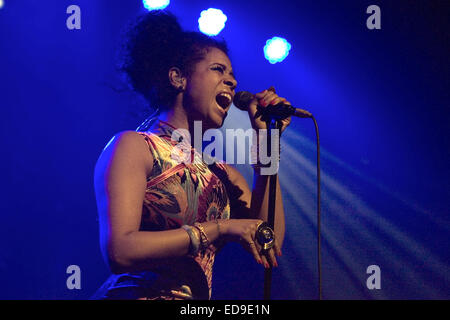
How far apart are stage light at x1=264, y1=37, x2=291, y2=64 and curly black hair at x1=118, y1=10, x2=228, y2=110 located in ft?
2.53

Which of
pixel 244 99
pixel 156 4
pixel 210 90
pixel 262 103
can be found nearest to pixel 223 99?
pixel 210 90

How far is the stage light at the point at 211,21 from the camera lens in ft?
8.42

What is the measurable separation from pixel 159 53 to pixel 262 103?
0.71 metres

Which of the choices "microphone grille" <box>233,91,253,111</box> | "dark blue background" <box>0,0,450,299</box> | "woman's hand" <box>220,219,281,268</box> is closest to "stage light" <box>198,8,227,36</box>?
"dark blue background" <box>0,0,450,299</box>

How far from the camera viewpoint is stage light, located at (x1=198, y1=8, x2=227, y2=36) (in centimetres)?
257

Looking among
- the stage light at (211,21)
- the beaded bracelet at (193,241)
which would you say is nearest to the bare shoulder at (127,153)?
the beaded bracelet at (193,241)

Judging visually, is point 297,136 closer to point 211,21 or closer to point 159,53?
point 211,21

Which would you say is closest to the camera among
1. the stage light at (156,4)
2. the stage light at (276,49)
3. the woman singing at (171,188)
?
the woman singing at (171,188)

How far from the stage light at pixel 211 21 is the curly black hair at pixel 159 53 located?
24.0 inches

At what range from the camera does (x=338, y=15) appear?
288 centimetres

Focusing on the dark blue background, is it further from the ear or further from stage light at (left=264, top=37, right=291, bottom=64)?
the ear

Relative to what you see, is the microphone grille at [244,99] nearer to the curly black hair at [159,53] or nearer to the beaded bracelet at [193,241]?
the curly black hair at [159,53]

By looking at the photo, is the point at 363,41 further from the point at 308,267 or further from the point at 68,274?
the point at 68,274

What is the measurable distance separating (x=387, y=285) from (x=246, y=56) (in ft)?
6.10
